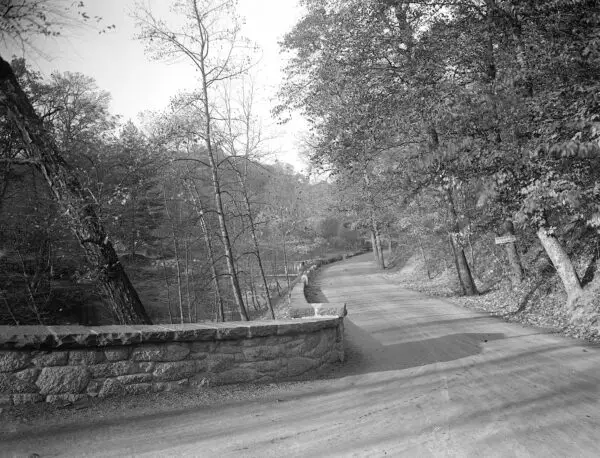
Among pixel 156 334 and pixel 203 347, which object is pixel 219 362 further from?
pixel 156 334

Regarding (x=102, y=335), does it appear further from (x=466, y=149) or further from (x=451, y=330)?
(x=451, y=330)

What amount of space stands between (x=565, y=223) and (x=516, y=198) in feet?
13.7

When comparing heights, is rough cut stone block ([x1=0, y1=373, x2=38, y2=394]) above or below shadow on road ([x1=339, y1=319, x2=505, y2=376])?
above

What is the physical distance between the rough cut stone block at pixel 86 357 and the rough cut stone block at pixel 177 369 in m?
0.53

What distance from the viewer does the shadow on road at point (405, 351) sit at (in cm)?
591

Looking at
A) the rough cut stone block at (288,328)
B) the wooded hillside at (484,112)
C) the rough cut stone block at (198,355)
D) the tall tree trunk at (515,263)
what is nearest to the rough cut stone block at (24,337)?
the rough cut stone block at (198,355)

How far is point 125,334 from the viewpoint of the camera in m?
3.90

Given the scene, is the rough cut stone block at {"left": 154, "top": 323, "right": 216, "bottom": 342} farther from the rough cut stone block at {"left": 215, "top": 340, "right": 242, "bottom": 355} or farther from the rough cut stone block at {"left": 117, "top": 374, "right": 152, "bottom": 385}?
Answer: the rough cut stone block at {"left": 117, "top": 374, "right": 152, "bottom": 385}

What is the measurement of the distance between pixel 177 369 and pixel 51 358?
1115mm

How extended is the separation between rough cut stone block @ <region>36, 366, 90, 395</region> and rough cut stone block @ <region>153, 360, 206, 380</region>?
0.62m

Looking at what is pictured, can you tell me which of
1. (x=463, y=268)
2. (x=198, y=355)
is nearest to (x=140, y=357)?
(x=198, y=355)

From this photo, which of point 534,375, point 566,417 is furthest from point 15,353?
point 534,375

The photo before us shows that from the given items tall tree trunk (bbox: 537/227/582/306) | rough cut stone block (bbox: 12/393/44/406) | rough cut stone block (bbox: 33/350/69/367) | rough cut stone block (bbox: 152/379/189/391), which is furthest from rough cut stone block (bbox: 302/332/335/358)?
tall tree trunk (bbox: 537/227/582/306)

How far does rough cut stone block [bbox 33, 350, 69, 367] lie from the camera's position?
3604 millimetres
